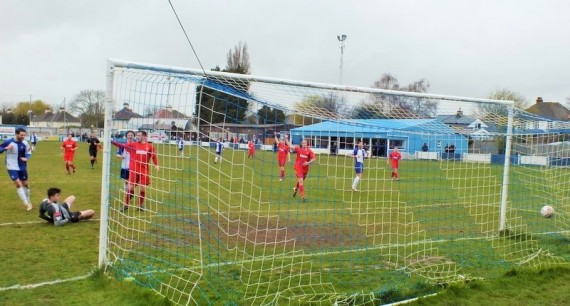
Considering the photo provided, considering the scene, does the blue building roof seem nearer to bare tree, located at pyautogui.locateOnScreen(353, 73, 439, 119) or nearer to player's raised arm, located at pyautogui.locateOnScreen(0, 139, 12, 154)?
bare tree, located at pyautogui.locateOnScreen(353, 73, 439, 119)

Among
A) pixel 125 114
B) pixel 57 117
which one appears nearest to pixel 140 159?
pixel 125 114

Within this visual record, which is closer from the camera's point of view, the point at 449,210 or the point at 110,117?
the point at 110,117

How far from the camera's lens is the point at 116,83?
6.04 meters

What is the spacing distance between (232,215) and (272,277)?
4.64 meters

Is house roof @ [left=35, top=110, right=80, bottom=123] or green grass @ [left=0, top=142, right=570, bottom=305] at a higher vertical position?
house roof @ [left=35, top=110, right=80, bottom=123]

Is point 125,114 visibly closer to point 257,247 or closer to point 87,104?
point 257,247

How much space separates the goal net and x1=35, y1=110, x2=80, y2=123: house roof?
10460cm

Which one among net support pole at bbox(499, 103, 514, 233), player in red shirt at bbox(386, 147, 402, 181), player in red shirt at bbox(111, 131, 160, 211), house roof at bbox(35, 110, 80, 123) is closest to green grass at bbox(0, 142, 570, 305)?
player in red shirt at bbox(386, 147, 402, 181)

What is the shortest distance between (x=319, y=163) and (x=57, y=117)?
110578 mm

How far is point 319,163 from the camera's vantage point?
316 inches

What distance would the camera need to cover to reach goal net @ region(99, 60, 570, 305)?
5.85 meters

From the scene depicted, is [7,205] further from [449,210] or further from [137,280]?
[449,210]

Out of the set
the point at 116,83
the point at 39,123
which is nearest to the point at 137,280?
the point at 116,83

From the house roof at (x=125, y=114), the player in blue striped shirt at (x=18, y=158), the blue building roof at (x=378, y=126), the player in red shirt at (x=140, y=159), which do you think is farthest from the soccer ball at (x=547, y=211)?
the player in blue striped shirt at (x=18, y=158)
